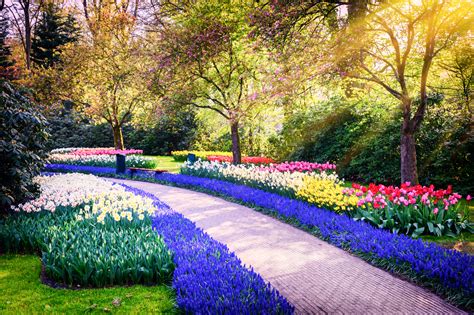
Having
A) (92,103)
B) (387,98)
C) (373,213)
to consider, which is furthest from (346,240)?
(92,103)

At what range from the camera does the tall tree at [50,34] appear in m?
37.4

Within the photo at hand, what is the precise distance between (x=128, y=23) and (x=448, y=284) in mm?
26228

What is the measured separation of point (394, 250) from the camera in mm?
4902

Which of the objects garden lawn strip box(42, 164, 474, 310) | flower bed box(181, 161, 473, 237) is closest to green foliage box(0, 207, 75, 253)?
garden lawn strip box(42, 164, 474, 310)

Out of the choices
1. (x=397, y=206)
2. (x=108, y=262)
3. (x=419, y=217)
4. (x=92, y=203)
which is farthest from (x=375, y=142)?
(x=108, y=262)

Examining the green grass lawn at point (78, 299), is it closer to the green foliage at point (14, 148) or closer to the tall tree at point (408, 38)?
the green foliage at point (14, 148)

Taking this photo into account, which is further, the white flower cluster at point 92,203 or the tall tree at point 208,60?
the tall tree at point 208,60

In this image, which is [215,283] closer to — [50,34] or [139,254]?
[139,254]

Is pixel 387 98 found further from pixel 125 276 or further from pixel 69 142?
pixel 69 142

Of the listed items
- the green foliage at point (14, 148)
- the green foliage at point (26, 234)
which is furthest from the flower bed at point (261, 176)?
the green foliage at point (14, 148)

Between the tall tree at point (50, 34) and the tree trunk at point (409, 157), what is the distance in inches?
1477

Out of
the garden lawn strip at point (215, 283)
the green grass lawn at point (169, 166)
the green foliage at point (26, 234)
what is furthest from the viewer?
the green grass lawn at point (169, 166)

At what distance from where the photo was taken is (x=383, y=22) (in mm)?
8195

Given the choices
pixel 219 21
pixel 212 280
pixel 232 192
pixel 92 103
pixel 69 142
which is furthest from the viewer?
pixel 69 142
